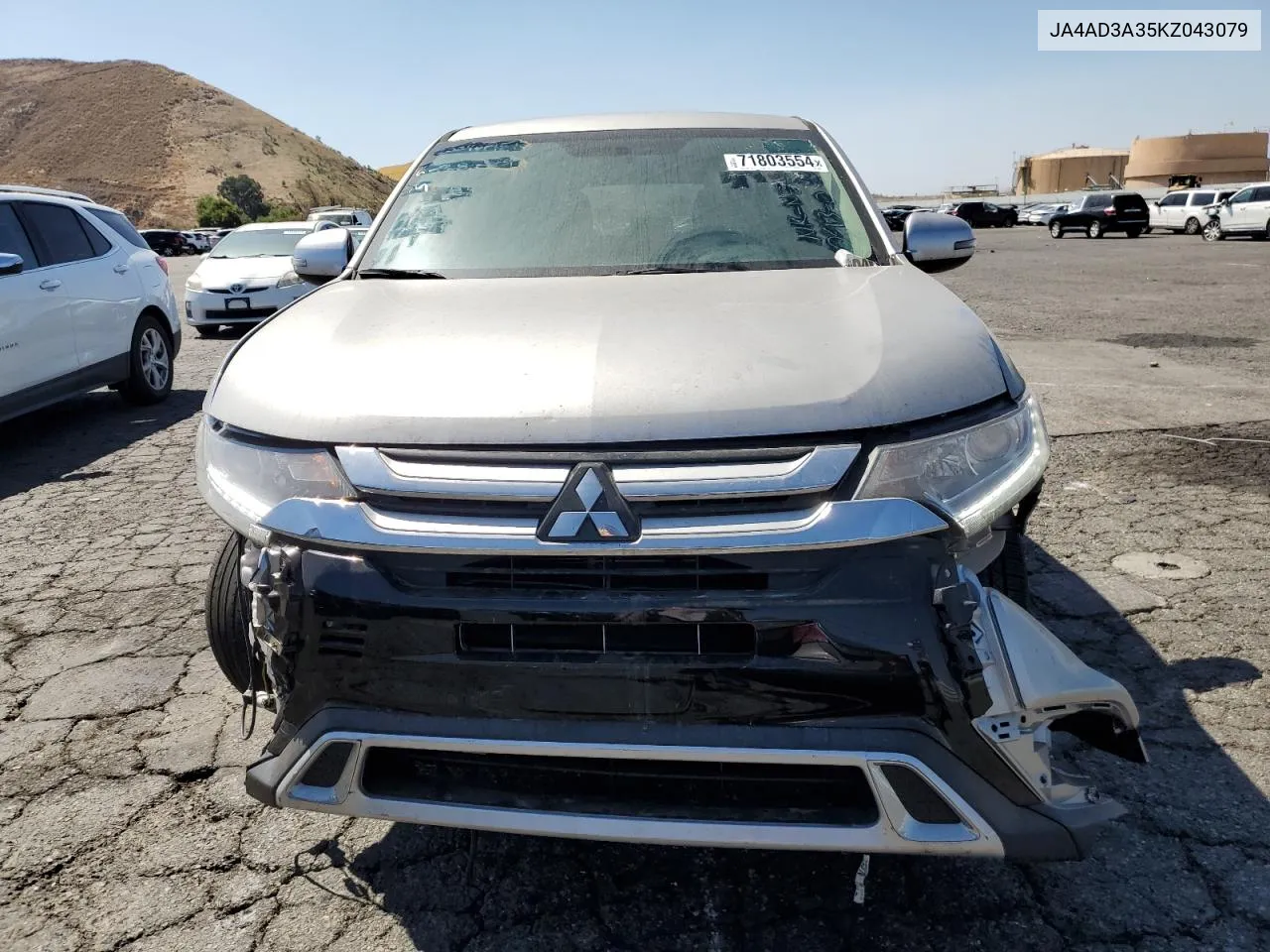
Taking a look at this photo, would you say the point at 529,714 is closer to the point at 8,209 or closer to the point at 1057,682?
the point at 1057,682

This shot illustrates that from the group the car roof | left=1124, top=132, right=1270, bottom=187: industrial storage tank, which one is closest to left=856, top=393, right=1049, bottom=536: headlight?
the car roof

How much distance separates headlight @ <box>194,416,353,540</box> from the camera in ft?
6.66

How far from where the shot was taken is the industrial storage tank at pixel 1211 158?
73.5 meters

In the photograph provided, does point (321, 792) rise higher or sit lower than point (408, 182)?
lower

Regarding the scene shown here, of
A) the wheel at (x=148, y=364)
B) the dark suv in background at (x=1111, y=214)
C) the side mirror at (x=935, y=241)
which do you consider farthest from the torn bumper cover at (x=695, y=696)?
the dark suv in background at (x=1111, y=214)

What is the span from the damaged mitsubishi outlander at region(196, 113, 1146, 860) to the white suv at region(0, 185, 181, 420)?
5445mm

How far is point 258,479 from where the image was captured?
2.13 m

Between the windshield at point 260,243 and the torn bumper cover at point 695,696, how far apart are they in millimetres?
12310

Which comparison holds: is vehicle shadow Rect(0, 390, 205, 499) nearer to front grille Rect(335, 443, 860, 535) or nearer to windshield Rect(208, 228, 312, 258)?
windshield Rect(208, 228, 312, 258)

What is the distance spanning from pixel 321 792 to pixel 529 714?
47cm

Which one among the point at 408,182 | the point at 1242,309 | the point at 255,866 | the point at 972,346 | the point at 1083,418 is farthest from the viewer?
the point at 1242,309

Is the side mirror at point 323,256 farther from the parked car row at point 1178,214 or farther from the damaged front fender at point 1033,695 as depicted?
the parked car row at point 1178,214

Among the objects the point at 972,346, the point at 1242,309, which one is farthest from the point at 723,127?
the point at 1242,309

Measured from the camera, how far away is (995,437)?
209 cm
